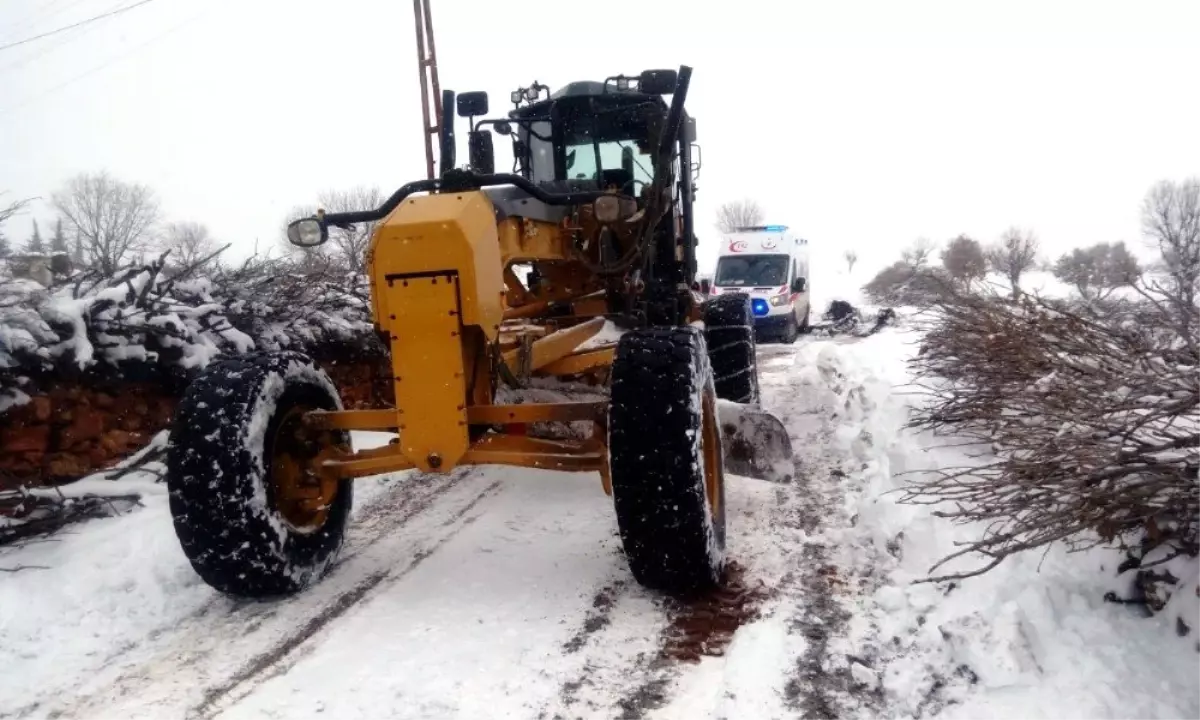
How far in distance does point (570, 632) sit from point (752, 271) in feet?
52.0

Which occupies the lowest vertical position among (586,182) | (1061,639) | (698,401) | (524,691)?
(524,691)

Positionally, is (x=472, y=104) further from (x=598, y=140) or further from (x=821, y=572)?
(x=821, y=572)

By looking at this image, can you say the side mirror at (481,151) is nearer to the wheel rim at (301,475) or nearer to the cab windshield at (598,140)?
the cab windshield at (598,140)

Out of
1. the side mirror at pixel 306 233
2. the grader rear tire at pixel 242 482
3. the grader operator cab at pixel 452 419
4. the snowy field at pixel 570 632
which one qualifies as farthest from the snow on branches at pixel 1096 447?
the side mirror at pixel 306 233

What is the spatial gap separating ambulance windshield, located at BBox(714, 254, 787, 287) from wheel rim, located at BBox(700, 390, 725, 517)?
1419cm

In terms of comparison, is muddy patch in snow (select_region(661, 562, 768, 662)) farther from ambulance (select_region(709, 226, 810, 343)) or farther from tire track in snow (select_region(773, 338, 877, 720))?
ambulance (select_region(709, 226, 810, 343))

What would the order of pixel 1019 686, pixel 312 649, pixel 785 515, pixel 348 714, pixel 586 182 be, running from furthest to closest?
pixel 586 182 → pixel 785 515 → pixel 312 649 → pixel 348 714 → pixel 1019 686

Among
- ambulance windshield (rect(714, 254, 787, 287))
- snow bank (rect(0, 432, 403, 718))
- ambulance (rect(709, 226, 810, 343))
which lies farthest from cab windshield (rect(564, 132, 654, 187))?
ambulance windshield (rect(714, 254, 787, 287))

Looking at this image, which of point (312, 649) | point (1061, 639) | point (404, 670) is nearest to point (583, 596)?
point (404, 670)

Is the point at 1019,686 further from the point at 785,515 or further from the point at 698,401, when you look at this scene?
the point at 785,515

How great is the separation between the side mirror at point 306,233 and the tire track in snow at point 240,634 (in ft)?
5.76

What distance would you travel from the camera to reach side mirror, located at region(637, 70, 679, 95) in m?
4.96

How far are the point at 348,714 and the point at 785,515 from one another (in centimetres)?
300

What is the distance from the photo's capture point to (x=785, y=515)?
16.7 ft
